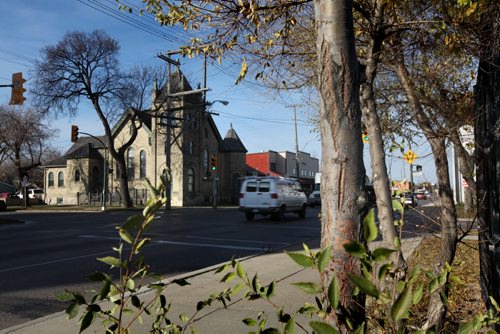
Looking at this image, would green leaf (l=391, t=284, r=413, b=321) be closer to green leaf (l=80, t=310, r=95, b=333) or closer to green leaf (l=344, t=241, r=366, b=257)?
green leaf (l=344, t=241, r=366, b=257)

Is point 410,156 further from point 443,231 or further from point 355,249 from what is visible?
point 355,249

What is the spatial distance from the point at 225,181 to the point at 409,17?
1785 inches

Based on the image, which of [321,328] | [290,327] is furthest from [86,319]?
[321,328]

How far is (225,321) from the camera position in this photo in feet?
16.9

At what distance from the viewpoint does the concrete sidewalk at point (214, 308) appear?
498 centimetres

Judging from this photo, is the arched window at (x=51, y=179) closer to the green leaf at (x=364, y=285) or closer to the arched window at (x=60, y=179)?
the arched window at (x=60, y=179)

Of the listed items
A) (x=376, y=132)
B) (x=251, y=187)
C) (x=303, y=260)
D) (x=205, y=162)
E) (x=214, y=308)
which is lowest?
(x=214, y=308)

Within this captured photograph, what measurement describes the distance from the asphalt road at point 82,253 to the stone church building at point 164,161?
23.4 m

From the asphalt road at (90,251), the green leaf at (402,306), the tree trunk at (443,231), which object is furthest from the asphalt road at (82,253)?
the green leaf at (402,306)

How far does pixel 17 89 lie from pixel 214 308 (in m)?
15.8

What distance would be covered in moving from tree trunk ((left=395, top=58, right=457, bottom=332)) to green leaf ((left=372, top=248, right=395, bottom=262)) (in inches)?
75.0

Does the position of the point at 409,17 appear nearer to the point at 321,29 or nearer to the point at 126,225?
the point at 321,29

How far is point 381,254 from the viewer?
176 cm

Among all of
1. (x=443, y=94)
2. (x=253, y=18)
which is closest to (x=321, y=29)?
(x=253, y=18)
